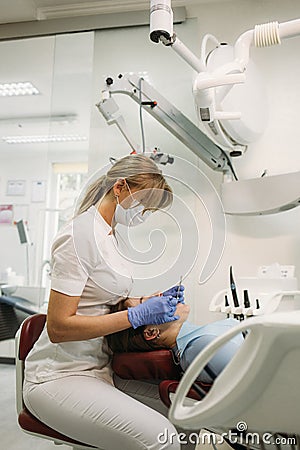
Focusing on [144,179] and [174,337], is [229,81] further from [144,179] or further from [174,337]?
[174,337]

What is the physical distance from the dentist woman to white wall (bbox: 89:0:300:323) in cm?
86

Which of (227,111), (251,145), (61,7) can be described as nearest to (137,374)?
(227,111)

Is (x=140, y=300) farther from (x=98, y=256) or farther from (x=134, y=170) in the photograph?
(x=134, y=170)

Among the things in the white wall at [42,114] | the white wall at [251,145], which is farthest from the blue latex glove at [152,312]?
the white wall at [42,114]

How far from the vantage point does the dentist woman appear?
3.49 ft

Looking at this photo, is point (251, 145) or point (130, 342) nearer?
point (130, 342)

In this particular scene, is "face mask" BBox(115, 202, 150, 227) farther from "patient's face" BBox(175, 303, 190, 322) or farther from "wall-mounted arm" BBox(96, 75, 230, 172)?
"wall-mounted arm" BBox(96, 75, 230, 172)

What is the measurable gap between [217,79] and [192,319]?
3.74 ft

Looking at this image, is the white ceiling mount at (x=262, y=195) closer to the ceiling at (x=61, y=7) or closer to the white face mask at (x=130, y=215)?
the white face mask at (x=130, y=215)

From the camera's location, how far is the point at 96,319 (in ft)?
3.75

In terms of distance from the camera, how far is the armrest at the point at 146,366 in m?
1.14

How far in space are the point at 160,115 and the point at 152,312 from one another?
105 cm

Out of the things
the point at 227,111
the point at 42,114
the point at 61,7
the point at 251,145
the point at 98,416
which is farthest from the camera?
the point at 42,114

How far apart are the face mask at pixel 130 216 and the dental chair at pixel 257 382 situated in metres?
0.67
